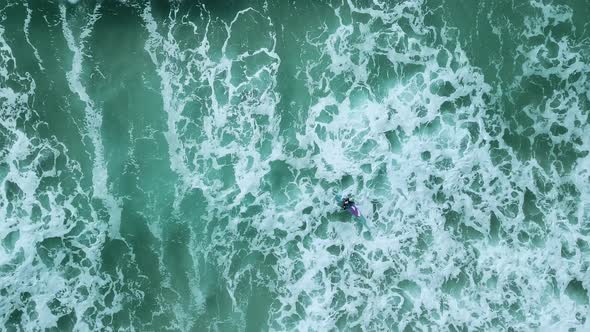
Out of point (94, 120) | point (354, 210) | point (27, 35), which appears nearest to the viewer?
point (354, 210)

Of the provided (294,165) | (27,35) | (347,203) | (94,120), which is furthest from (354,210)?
(27,35)

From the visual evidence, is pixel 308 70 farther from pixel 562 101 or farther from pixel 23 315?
pixel 23 315

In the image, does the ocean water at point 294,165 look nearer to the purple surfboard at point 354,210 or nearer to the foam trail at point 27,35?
the foam trail at point 27,35

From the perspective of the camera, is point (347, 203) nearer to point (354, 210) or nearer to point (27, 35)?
point (354, 210)

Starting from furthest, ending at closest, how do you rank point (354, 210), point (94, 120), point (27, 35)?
point (27, 35) < point (94, 120) < point (354, 210)

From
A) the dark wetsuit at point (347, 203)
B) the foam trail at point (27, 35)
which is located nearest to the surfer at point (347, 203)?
the dark wetsuit at point (347, 203)

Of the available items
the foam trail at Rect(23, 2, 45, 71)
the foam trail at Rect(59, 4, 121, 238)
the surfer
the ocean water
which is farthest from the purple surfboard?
the foam trail at Rect(23, 2, 45, 71)

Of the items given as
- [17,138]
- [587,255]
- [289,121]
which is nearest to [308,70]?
[289,121]

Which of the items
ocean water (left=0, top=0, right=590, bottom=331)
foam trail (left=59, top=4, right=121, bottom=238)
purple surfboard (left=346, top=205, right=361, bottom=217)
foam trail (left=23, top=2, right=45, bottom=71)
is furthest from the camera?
foam trail (left=23, top=2, right=45, bottom=71)

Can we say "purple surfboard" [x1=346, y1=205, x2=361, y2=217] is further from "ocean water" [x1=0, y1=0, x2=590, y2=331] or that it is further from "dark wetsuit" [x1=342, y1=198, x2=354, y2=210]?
"ocean water" [x1=0, y1=0, x2=590, y2=331]
